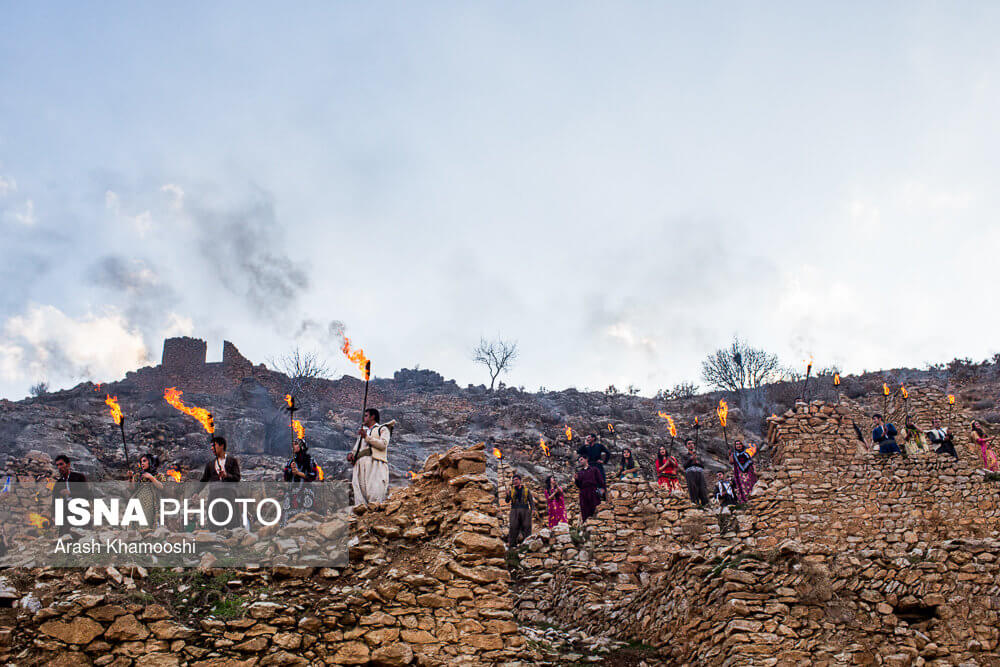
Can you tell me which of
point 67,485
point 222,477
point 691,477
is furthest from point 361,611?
→ point 691,477

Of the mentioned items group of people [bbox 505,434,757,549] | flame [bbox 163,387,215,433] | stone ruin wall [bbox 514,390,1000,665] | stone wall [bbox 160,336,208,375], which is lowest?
stone ruin wall [bbox 514,390,1000,665]

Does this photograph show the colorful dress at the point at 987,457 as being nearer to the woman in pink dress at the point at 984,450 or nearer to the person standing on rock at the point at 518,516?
the woman in pink dress at the point at 984,450

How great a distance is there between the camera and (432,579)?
245 inches

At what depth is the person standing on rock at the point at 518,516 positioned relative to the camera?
1418 centimetres

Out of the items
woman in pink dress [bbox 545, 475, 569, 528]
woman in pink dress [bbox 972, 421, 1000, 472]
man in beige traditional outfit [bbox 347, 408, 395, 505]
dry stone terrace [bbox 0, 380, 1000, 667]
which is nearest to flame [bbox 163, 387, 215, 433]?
man in beige traditional outfit [bbox 347, 408, 395, 505]

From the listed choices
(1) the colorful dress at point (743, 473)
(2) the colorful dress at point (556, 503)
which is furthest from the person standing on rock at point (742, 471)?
(2) the colorful dress at point (556, 503)

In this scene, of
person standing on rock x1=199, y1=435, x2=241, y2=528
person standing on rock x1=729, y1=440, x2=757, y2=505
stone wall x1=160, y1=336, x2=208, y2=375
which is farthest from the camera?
stone wall x1=160, y1=336, x2=208, y2=375

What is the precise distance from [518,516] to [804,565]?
25.5ft

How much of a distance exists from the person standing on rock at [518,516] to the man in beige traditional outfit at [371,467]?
5.77 m

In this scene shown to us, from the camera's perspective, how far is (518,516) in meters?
14.4

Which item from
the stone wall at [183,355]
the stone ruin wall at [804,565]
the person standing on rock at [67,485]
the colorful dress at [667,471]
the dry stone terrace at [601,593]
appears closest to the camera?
the dry stone terrace at [601,593]

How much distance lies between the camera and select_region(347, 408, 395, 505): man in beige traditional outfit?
9.25 m

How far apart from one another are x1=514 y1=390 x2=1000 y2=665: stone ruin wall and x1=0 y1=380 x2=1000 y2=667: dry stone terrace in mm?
23

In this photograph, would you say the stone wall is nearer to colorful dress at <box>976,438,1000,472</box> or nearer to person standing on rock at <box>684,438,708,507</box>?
person standing on rock at <box>684,438,708,507</box>
